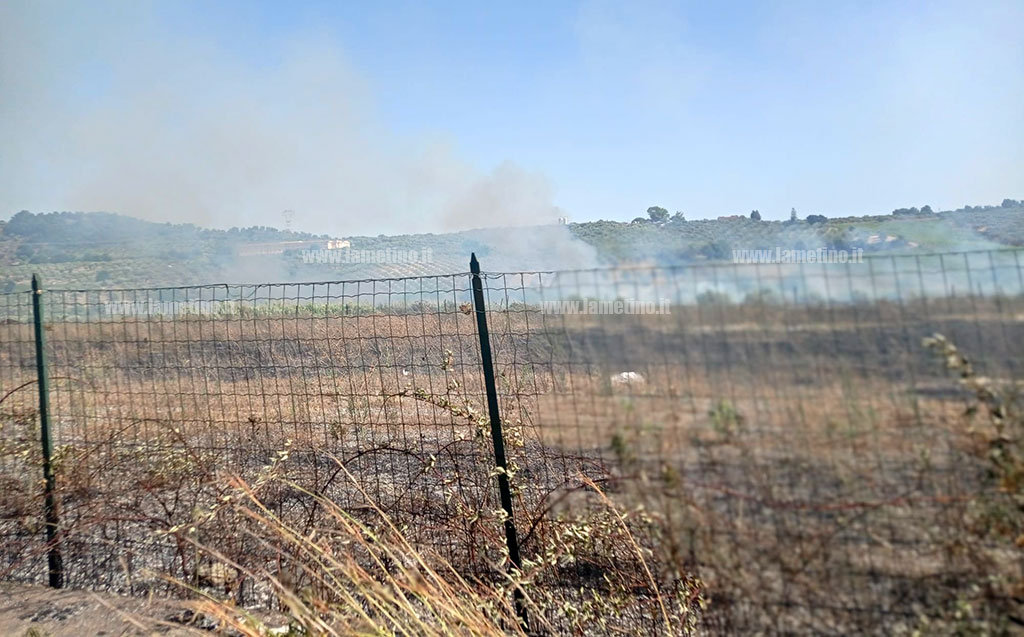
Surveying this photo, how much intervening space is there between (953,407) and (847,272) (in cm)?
41

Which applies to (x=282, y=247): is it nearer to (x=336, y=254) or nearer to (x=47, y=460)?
(x=336, y=254)

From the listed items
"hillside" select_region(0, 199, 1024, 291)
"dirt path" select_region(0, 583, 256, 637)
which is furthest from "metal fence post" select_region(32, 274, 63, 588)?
"hillside" select_region(0, 199, 1024, 291)

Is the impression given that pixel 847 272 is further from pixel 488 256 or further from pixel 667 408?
pixel 488 256

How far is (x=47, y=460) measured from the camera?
183 inches

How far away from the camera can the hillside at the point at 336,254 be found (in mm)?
6176

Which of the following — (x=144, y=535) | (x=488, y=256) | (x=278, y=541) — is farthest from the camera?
(x=488, y=256)

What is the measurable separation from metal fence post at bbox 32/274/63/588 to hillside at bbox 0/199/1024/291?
163 inches

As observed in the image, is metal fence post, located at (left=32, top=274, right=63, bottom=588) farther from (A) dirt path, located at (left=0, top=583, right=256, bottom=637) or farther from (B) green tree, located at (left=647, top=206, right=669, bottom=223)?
(B) green tree, located at (left=647, top=206, right=669, bottom=223)

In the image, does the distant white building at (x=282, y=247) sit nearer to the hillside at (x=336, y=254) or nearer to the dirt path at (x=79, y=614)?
the hillside at (x=336, y=254)

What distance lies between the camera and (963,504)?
5.82 ft

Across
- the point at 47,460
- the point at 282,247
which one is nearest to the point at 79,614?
the point at 47,460

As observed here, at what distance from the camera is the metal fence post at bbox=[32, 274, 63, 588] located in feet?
15.1

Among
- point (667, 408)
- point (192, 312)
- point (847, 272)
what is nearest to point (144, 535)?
point (192, 312)

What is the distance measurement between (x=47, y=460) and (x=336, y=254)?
20.5 meters
